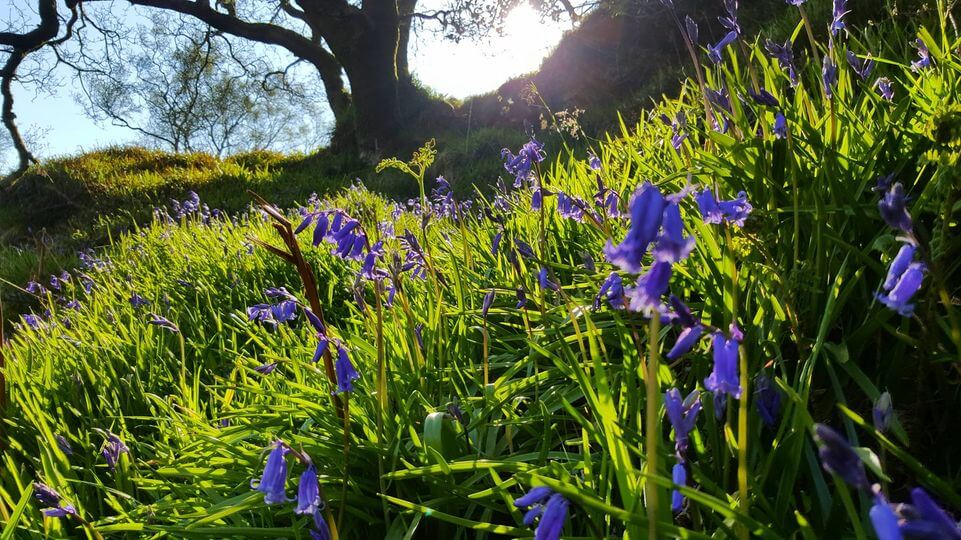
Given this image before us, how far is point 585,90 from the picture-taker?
12.3 m

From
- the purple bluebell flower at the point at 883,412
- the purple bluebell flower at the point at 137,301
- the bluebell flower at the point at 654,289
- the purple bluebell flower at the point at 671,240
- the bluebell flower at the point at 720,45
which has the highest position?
the purple bluebell flower at the point at 137,301

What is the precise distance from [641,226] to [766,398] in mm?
637

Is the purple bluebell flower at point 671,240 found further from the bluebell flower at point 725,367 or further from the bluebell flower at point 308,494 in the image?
the bluebell flower at point 308,494

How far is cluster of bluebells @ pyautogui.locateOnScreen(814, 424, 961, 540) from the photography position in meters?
0.47

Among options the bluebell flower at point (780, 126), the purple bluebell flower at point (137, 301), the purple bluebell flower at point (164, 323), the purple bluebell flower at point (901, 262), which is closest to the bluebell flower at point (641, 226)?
the purple bluebell flower at point (901, 262)

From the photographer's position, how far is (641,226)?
0.64m

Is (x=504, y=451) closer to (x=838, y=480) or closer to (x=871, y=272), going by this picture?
(x=838, y=480)

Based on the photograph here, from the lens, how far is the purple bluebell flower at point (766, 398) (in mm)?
1047

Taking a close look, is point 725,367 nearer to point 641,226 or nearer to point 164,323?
point 641,226

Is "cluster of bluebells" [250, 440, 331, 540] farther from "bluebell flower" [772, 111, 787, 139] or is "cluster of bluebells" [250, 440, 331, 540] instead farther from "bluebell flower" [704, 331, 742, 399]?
"bluebell flower" [772, 111, 787, 139]

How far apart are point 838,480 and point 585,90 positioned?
12418 millimetres

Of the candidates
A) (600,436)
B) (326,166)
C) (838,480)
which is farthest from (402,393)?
(326,166)

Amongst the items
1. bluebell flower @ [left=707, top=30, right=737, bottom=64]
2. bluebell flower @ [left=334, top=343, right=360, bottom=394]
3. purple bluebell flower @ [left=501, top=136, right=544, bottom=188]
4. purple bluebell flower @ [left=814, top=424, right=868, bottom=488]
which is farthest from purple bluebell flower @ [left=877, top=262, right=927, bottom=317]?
purple bluebell flower @ [left=501, top=136, right=544, bottom=188]

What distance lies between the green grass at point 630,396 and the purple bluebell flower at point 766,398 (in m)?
0.05
